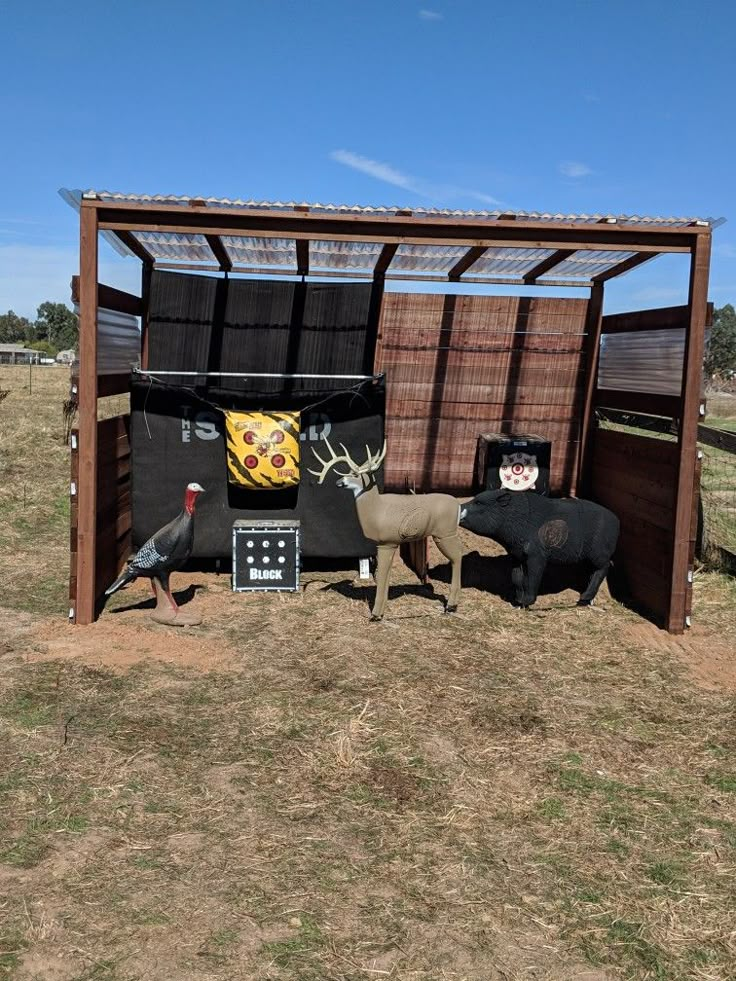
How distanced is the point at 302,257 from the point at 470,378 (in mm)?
2874

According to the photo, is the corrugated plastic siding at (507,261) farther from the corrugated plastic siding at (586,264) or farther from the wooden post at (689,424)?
the wooden post at (689,424)

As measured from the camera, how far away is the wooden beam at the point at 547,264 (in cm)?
923

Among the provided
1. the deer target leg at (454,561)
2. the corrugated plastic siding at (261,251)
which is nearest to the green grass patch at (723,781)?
the deer target leg at (454,561)

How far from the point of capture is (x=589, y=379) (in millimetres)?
11258

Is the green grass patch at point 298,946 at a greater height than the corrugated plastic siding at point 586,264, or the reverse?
the corrugated plastic siding at point 586,264

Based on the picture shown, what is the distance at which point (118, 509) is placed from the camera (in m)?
9.35

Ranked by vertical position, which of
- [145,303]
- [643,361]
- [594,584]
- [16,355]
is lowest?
[594,584]

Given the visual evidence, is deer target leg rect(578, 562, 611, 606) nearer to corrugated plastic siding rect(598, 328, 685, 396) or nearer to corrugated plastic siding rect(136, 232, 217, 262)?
corrugated plastic siding rect(598, 328, 685, 396)

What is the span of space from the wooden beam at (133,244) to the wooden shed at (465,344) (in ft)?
0.09

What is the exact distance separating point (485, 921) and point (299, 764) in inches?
69.4

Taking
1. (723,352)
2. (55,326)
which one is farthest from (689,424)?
(55,326)

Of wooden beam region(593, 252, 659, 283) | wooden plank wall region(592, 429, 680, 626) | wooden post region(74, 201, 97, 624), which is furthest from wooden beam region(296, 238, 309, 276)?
wooden plank wall region(592, 429, 680, 626)

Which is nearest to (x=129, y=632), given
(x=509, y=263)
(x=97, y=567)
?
(x=97, y=567)

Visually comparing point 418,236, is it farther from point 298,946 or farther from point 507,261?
point 298,946
